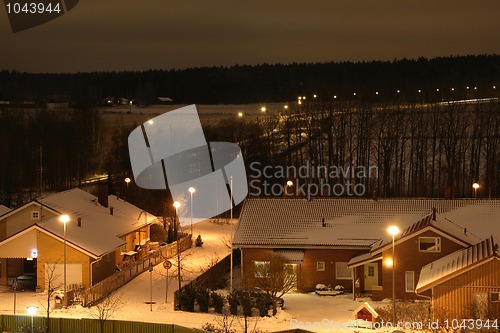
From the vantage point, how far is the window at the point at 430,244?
31.2 metres

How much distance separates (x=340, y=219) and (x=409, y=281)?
5.64 metres

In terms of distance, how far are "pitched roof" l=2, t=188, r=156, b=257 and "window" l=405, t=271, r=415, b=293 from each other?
11553 millimetres

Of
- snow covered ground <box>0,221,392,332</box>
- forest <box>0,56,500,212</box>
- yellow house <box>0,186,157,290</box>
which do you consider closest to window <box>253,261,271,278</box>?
snow covered ground <box>0,221,392,332</box>

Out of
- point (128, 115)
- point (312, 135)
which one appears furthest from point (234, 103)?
point (312, 135)

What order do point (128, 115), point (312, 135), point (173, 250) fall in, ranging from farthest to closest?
point (128, 115) → point (312, 135) → point (173, 250)

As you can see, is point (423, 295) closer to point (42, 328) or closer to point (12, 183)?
point (42, 328)

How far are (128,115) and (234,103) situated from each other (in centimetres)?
3381

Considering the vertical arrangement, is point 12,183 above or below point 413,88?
below

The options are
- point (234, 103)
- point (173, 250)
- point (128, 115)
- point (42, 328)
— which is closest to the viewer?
point (42, 328)

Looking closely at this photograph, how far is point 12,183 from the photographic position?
6600 centimetres

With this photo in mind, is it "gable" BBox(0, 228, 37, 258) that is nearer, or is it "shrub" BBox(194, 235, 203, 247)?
"gable" BBox(0, 228, 37, 258)

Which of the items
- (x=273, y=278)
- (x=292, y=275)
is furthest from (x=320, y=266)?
(x=273, y=278)

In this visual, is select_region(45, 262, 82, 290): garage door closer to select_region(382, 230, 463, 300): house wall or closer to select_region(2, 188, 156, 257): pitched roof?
select_region(2, 188, 156, 257): pitched roof

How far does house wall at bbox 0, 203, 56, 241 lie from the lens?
35844 mm
